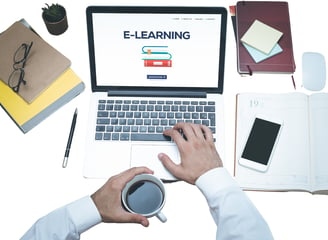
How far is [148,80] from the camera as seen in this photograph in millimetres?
1271

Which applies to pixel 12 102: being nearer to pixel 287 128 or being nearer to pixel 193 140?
pixel 193 140

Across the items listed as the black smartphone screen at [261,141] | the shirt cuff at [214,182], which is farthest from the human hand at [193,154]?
the black smartphone screen at [261,141]

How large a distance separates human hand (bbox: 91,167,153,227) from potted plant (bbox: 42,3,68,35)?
619mm

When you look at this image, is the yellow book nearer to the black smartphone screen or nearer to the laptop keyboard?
the laptop keyboard

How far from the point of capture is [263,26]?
139 cm

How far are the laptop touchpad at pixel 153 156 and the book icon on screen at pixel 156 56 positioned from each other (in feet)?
0.88

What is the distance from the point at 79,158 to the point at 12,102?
30 cm

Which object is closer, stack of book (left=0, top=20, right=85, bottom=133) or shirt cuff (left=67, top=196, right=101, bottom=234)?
shirt cuff (left=67, top=196, right=101, bottom=234)

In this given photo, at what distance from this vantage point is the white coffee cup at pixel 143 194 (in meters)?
1.05

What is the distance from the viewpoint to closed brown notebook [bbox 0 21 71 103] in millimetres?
1302

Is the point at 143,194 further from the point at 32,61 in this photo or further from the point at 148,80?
the point at 32,61

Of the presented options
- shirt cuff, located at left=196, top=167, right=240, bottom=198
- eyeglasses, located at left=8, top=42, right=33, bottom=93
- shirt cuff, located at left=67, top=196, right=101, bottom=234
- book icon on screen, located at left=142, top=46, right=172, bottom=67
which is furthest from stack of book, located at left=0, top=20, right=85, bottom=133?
shirt cuff, located at left=196, top=167, right=240, bottom=198

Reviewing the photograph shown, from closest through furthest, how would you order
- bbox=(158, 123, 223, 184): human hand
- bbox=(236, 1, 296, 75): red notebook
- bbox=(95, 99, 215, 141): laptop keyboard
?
bbox=(158, 123, 223, 184): human hand < bbox=(95, 99, 215, 141): laptop keyboard < bbox=(236, 1, 296, 75): red notebook

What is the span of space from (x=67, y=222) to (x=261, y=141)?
64cm
